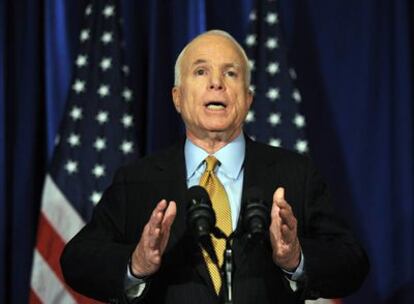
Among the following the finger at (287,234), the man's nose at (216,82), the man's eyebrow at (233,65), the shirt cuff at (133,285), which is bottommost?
the shirt cuff at (133,285)

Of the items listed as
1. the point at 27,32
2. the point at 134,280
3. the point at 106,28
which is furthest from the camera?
the point at 27,32

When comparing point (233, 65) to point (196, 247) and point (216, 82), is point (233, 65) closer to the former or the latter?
point (216, 82)

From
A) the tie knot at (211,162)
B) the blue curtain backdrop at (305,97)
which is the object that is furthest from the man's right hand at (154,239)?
the blue curtain backdrop at (305,97)

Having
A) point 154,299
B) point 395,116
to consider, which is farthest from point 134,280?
point 395,116

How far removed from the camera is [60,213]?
3.12 metres

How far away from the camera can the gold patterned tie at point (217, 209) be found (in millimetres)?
1819

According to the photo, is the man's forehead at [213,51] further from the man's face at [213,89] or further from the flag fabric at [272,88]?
the flag fabric at [272,88]

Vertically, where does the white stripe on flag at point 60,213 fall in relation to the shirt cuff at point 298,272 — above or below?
below

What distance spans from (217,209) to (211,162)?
17 cm

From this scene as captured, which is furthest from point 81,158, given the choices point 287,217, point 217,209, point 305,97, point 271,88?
point 287,217

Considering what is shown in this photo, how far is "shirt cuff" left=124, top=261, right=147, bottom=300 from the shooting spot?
176 centimetres

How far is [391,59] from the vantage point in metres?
3.28

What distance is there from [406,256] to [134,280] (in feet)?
5.98

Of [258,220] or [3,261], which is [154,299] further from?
[3,261]
